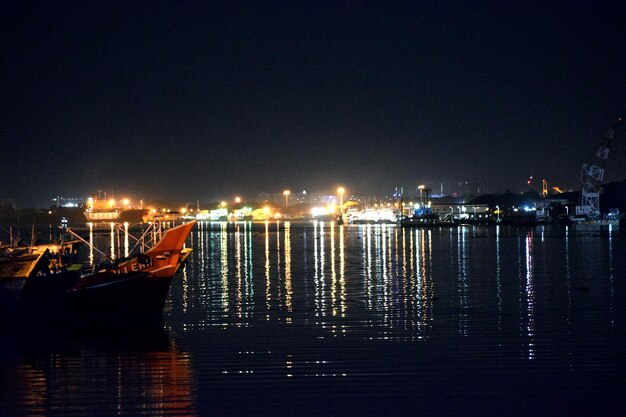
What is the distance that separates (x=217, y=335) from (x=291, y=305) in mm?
4160

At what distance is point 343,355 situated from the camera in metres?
11.3

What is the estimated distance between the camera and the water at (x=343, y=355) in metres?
8.76

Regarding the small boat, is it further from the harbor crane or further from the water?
the harbor crane

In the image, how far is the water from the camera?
876 cm

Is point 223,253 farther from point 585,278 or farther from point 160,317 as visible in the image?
point 160,317

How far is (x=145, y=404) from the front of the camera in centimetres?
872

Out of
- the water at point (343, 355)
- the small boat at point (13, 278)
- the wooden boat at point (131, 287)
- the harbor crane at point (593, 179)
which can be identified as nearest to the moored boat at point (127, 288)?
the wooden boat at point (131, 287)

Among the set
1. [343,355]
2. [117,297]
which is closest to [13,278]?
[117,297]

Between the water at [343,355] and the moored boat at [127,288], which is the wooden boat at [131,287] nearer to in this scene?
the moored boat at [127,288]

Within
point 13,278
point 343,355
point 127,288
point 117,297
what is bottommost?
point 343,355

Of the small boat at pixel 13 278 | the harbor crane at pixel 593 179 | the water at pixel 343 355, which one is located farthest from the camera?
the harbor crane at pixel 593 179

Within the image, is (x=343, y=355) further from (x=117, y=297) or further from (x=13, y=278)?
(x=13, y=278)

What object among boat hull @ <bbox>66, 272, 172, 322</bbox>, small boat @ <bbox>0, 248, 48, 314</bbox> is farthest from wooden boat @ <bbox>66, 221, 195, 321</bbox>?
small boat @ <bbox>0, 248, 48, 314</bbox>

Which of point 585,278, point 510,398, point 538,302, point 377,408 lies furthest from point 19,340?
point 585,278
